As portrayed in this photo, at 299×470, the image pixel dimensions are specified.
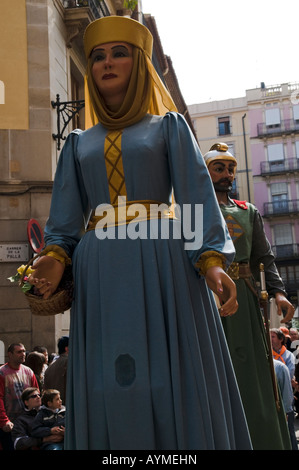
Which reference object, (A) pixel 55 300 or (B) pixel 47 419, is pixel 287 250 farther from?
(A) pixel 55 300

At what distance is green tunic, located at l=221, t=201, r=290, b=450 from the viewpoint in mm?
3844

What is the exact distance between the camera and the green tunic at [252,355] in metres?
3.84

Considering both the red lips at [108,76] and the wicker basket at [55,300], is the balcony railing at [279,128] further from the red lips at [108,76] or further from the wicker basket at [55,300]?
the wicker basket at [55,300]

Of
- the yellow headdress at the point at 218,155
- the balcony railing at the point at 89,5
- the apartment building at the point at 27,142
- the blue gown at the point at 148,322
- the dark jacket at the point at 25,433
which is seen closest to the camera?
the blue gown at the point at 148,322

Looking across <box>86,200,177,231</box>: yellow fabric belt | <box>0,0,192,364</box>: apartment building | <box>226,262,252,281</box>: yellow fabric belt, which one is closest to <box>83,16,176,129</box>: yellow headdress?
<box>86,200,177,231</box>: yellow fabric belt

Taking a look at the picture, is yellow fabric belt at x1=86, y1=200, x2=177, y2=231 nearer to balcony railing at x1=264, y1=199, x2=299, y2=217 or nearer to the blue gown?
the blue gown

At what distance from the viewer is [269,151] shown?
157 ft

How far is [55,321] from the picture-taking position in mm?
11719

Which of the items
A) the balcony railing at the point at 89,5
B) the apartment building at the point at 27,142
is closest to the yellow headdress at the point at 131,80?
the apartment building at the point at 27,142

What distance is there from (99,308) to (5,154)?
9877 millimetres

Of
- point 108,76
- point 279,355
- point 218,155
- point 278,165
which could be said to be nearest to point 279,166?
point 278,165

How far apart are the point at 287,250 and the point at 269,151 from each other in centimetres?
728

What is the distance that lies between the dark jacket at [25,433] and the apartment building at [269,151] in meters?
41.1

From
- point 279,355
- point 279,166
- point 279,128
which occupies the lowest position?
point 279,355
